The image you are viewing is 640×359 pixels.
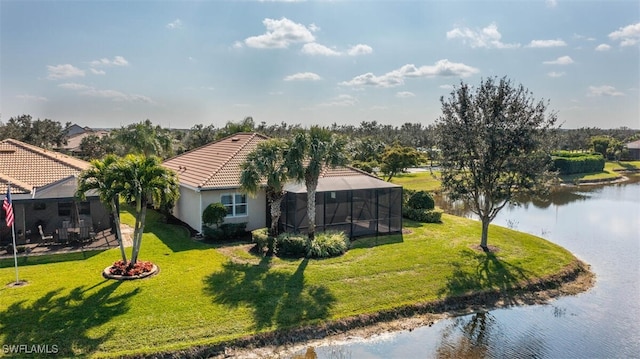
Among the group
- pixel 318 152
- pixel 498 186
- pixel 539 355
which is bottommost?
pixel 539 355

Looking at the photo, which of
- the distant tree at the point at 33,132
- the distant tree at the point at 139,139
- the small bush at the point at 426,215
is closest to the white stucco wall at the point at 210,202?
the small bush at the point at 426,215

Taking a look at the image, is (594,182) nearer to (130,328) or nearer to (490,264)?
(490,264)

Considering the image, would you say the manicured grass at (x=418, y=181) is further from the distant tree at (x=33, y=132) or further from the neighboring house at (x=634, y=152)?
the neighboring house at (x=634, y=152)

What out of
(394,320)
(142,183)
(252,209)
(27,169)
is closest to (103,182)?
(142,183)

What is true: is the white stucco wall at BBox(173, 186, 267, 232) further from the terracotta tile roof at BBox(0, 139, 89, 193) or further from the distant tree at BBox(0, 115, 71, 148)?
the distant tree at BBox(0, 115, 71, 148)

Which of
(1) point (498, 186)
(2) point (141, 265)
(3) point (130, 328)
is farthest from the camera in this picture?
(1) point (498, 186)

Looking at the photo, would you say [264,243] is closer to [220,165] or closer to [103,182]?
[220,165]

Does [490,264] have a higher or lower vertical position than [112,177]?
lower

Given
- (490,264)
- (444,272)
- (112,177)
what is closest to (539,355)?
(444,272)
